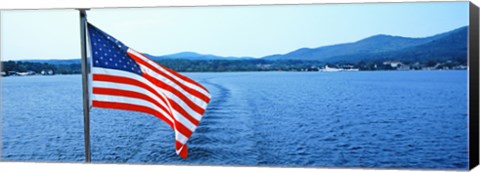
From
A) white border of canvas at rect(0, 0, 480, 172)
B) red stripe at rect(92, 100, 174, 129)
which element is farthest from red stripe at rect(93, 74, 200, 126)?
white border of canvas at rect(0, 0, 480, 172)

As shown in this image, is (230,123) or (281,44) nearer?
(281,44)

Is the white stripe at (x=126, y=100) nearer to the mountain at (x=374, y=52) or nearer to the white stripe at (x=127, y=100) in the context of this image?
the white stripe at (x=127, y=100)

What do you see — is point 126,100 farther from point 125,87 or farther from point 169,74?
point 169,74

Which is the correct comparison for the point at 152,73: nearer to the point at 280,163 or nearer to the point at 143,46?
the point at 143,46

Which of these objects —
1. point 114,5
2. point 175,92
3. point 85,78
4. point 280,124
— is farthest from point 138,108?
point 280,124

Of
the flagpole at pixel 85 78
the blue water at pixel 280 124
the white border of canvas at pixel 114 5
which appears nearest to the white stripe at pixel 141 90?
the flagpole at pixel 85 78

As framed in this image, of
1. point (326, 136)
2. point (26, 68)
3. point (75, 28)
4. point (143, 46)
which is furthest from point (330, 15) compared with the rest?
point (26, 68)
